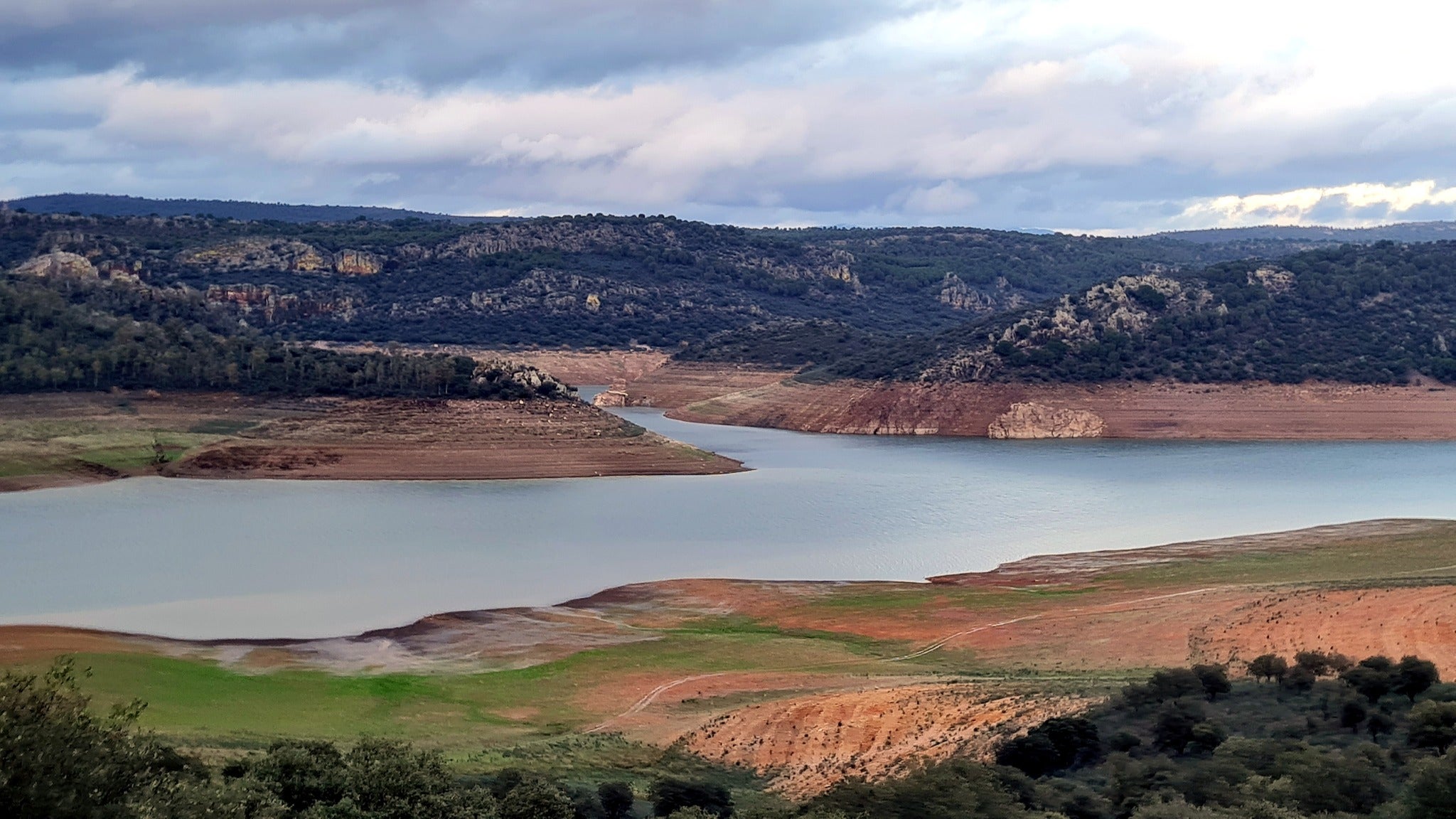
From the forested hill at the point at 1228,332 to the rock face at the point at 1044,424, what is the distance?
10.8 feet

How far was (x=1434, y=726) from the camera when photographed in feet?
62.7

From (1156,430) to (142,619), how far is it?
6116cm

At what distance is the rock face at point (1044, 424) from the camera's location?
82.5 meters

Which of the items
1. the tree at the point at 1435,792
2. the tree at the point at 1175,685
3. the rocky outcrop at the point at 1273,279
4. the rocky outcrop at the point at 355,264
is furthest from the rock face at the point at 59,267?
the tree at the point at 1435,792

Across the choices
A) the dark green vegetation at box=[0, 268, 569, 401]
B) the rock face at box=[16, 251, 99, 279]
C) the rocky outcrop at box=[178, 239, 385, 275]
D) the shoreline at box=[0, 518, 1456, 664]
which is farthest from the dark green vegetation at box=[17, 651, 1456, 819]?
the rocky outcrop at box=[178, 239, 385, 275]

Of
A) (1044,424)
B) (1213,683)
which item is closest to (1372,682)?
(1213,683)

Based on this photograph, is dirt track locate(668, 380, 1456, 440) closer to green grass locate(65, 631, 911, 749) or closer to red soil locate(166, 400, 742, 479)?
red soil locate(166, 400, 742, 479)

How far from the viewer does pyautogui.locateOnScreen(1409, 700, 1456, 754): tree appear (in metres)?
18.9

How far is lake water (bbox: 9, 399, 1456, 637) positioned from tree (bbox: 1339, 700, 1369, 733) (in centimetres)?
2074

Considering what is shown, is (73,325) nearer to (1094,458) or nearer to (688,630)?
(688,630)

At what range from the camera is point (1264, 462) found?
67562 millimetres

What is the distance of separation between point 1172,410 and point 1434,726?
65563 mm

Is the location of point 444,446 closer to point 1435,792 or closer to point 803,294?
point 1435,792

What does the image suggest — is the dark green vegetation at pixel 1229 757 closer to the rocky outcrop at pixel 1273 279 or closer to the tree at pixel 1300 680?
the tree at pixel 1300 680
